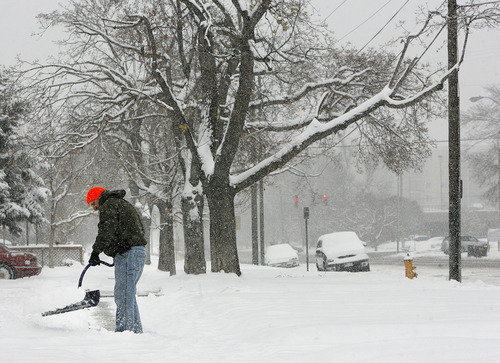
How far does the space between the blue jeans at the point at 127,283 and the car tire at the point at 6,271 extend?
50.9 feet

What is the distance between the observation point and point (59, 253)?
29672 millimetres

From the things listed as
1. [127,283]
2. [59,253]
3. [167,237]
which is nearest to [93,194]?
[127,283]

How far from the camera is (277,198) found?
254 ft

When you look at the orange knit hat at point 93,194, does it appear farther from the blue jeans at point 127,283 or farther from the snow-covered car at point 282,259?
the snow-covered car at point 282,259

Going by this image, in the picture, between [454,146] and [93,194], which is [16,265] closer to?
[454,146]

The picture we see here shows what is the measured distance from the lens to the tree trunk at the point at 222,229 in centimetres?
1500

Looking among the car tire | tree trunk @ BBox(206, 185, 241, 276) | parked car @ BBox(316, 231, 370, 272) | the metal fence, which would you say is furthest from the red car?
parked car @ BBox(316, 231, 370, 272)

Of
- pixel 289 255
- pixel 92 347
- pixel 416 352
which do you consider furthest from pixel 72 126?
pixel 289 255

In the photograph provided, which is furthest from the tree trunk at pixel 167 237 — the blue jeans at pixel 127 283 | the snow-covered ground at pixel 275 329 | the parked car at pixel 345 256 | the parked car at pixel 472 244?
the parked car at pixel 472 244

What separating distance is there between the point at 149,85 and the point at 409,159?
7.59m

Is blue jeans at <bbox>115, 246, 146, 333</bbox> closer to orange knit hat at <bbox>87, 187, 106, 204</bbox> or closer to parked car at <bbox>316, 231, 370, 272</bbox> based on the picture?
orange knit hat at <bbox>87, 187, 106, 204</bbox>

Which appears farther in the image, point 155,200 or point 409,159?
point 155,200

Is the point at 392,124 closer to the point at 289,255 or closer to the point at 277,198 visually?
the point at 289,255

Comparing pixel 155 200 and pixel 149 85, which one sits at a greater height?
pixel 149 85
